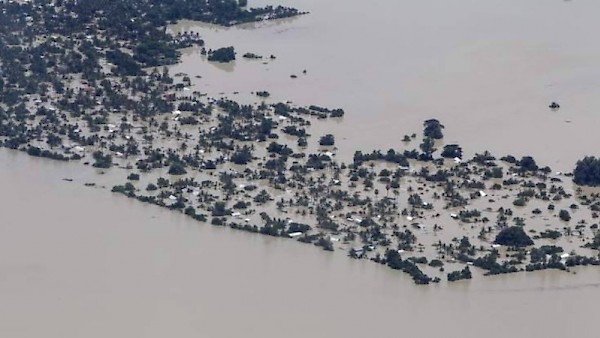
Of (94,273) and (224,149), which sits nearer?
(94,273)

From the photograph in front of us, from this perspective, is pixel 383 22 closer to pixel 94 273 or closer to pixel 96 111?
pixel 96 111

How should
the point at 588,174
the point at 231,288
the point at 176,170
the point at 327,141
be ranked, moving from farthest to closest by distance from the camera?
the point at 327,141, the point at 176,170, the point at 588,174, the point at 231,288

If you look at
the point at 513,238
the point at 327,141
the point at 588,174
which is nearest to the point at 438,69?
the point at 327,141

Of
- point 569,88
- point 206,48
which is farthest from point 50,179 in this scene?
point 569,88

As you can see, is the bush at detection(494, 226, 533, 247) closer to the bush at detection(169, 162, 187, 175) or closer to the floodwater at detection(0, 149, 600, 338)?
the floodwater at detection(0, 149, 600, 338)

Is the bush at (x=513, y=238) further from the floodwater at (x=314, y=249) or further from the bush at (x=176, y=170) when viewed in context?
the bush at (x=176, y=170)

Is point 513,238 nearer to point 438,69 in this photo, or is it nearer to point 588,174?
point 588,174

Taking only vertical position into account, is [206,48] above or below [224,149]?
above
